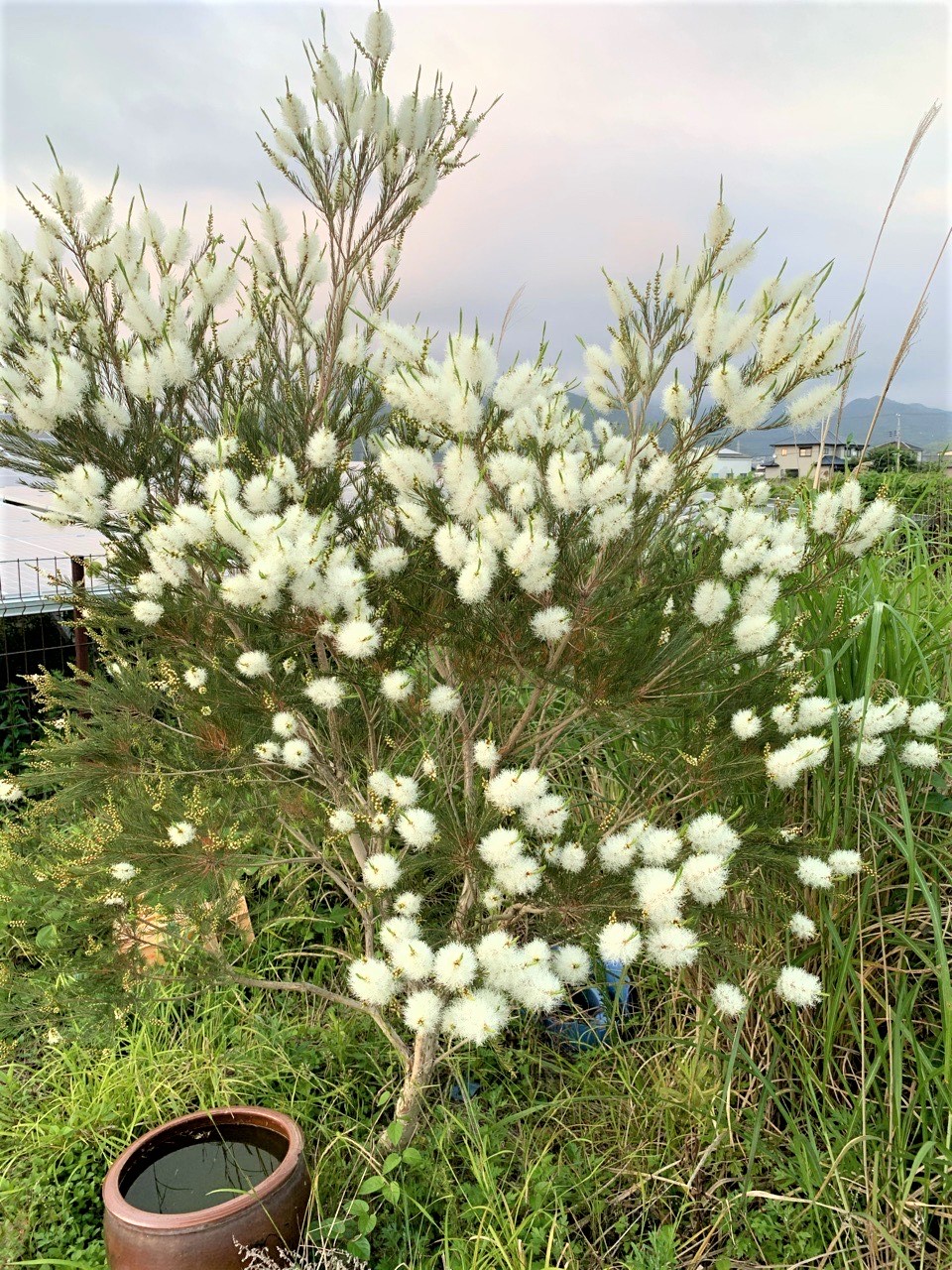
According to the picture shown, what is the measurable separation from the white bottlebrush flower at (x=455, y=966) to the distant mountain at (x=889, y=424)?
3.65 feet

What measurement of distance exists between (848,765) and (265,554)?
1.55 metres

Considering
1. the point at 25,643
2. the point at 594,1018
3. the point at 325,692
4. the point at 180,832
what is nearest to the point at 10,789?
the point at 180,832

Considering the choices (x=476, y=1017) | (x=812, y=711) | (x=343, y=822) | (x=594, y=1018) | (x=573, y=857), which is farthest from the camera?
(x=594, y=1018)

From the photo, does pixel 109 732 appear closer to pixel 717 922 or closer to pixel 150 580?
pixel 150 580

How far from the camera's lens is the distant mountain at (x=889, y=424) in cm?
228

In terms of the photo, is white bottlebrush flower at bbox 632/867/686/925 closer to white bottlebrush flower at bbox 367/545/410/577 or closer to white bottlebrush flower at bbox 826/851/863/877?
white bottlebrush flower at bbox 826/851/863/877

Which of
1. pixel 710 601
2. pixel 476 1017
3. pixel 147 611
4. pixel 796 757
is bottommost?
pixel 476 1017

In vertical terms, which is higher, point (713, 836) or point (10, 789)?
point (713, 836)

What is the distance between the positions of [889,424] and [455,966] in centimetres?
340

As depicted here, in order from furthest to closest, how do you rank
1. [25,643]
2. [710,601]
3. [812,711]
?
[25,643], [812,711], [710,601]

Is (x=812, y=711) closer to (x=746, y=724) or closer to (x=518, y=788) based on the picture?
(x=746, y=724)

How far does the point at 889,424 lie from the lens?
3873 mm

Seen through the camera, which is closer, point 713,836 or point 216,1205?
point 713,836

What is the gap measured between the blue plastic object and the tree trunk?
585 mm
